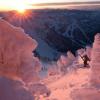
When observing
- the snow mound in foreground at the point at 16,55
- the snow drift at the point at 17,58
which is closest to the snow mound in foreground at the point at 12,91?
the snow drift at the point at 17,58

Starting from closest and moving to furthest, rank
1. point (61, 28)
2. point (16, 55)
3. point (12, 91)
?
point (12, 91), point (16, 55), point (61, 28)

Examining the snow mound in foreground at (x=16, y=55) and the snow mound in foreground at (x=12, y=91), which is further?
the snow mound in foreground at (x=16, y=55)

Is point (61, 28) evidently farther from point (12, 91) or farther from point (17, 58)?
point (12, 91)

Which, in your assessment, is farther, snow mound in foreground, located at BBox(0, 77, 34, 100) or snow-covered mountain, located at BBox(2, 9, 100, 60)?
snow-covered mountain, located at BBox(2, 9, 100, 60)

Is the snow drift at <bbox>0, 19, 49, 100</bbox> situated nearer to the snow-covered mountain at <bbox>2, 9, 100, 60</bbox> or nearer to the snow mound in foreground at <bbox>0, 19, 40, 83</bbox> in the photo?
the snow mound in foreground at <bbox>0, 19, 40, 83</bbox>

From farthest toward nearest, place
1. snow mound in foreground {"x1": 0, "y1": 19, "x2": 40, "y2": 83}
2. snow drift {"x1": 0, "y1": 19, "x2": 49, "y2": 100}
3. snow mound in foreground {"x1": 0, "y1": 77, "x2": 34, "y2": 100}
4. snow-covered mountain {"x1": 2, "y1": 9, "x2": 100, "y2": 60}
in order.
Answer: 1. snow-covered mountain {"x1": 2, "y1": 9, "x2": 100, "y2": 60}
2. snow mound in foreground {"x1": 0, "y1": 19, "x2": 40, "y2": 83}
3. snow drift {"x1": 0, "y1": 19, "x2": 49, "y2": 100}
4. snow mound in foreground {"x1": 0, "y1": 77, "x2": 34, "y2": 100}

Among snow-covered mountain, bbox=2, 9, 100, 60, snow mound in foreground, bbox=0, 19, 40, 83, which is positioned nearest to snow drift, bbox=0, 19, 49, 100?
snow mound in foreground, bbox=0, 19, 40, 83

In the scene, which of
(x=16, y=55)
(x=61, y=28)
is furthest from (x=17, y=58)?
(x=61, y=28)

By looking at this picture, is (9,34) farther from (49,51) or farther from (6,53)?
(49,51)

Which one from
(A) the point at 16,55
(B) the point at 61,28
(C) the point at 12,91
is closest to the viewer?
(C) the point at 12,91

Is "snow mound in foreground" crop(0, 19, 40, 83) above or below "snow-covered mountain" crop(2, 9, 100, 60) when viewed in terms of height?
above

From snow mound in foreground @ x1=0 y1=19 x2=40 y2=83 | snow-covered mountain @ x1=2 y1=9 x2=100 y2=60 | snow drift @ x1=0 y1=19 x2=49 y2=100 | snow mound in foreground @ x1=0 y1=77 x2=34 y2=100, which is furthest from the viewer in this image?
snow-covered mountain @ x1=2 y1=9 x2=100 y2=60

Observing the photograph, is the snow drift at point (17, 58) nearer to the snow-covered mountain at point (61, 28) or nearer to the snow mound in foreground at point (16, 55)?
the snow mound in foreground at point (16, 55)
